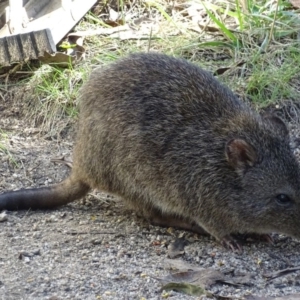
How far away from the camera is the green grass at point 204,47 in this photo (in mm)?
8078

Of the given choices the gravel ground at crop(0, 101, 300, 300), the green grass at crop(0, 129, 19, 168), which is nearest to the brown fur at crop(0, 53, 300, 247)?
the gravel ground at crop(0, 101, 300, 300)

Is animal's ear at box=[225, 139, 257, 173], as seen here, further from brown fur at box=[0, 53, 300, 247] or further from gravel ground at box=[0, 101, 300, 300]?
gravel ground at box=[0, 101, 300, 300]

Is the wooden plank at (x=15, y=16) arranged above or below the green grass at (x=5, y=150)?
above

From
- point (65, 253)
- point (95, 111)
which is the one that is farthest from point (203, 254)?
point (95, 111)

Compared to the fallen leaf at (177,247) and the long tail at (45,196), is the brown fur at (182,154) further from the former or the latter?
the fallen leaf at (177,247)

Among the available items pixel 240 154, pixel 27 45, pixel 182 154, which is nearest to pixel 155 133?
pixel 182 154

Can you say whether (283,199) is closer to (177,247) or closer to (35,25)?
(177,247)

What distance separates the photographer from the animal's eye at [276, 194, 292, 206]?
5996mm

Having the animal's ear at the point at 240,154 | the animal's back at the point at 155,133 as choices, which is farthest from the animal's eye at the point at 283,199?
the animal's back at the point at 155,133

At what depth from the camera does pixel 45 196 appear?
6.72 metres

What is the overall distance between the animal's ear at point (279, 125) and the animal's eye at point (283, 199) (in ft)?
1.69

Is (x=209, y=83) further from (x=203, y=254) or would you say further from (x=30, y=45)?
(x=30, y=45)

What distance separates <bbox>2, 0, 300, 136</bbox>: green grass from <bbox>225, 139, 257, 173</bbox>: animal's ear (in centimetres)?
184

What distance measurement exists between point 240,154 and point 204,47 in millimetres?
2870
